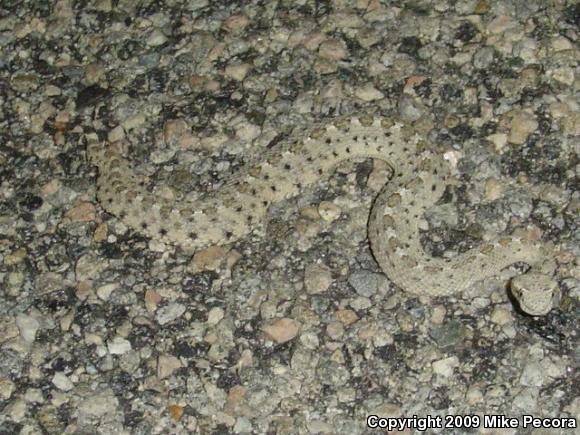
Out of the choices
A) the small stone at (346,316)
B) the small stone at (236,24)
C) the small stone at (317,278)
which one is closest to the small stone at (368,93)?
the small stone at (236,24)

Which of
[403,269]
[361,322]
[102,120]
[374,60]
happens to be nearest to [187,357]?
[361,322]

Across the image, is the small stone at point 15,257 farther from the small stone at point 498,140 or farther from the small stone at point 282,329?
the small stone at point 498,140

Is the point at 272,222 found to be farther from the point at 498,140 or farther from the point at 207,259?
the point at 498,140

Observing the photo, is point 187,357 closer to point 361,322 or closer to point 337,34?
point 361,322

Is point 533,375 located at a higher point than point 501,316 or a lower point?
lower

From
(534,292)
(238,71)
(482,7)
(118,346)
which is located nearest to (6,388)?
(118,346)

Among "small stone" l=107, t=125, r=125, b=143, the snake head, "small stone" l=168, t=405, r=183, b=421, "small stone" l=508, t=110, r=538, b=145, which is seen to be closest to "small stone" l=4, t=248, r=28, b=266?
"small stone" l=107, t=125, r=125, b=143
